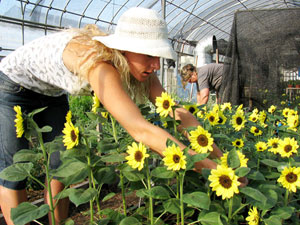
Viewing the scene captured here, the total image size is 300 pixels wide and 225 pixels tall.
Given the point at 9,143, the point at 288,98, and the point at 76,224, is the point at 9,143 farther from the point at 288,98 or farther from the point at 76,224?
the point at 288,98

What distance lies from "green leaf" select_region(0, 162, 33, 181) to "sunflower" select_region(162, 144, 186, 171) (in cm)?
50

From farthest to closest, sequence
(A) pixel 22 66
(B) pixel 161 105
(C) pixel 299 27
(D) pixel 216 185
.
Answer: (C) pixel 299 27 < (A) pixel 22 66 < (B) pixel 161 105 < (D) pixel 216 185

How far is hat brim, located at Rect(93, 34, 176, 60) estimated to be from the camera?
1.12 meters

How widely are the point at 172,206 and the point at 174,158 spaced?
20 cm

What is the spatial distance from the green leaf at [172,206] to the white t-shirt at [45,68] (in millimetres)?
534

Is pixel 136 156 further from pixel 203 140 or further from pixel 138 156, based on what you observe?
pixel 203 140

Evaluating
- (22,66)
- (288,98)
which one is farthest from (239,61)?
(22,66)

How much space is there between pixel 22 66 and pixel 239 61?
112 inches

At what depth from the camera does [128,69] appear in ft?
3.94

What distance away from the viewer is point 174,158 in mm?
988

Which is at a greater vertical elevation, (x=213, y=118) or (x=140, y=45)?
(x=140, y=45)

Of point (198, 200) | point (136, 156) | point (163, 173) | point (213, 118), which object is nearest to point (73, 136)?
point (136, 156)

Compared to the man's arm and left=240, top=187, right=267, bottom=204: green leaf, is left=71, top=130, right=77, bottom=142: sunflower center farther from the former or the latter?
the man's arm

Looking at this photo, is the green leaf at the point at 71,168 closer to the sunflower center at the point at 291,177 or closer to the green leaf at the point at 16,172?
the green leaf at the point at 16,172
